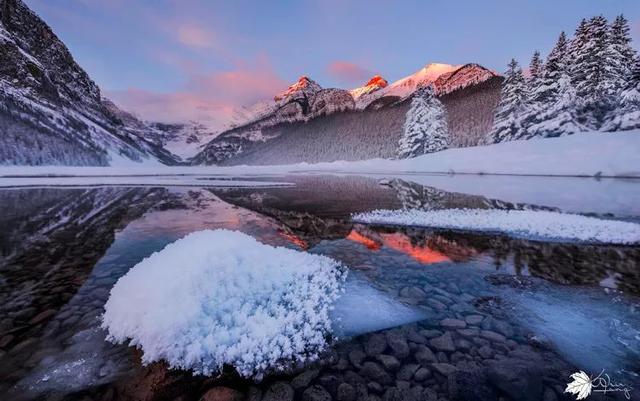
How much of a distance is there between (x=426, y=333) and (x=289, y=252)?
11.7 ft

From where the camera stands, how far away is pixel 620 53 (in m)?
34.7

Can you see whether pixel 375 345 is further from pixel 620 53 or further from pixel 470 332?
pixel 620 53

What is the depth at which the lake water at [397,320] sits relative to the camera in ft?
11.7

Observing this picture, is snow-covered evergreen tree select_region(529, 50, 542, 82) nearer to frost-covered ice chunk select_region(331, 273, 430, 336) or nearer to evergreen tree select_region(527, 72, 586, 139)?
evergreen tree select_region(527, 72, 586, 139)

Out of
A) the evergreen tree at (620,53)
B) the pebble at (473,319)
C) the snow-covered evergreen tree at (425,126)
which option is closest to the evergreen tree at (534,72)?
the evergreen tree at (620,53)

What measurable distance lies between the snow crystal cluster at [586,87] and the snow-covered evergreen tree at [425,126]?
1195 centimetres

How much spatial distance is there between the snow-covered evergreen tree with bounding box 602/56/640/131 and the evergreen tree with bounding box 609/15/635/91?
886 mm

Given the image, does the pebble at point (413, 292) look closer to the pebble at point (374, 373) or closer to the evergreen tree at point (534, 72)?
the pebble at point (374, 373)

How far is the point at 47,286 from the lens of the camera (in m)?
6.43

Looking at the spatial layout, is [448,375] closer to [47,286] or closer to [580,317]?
[580,317]

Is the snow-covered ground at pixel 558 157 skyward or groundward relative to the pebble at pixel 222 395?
skyward

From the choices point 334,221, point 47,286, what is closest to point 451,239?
point 334,221

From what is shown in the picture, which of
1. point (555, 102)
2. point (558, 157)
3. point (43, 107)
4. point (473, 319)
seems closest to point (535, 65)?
point (555, 102)

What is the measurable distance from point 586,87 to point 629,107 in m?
4.95
